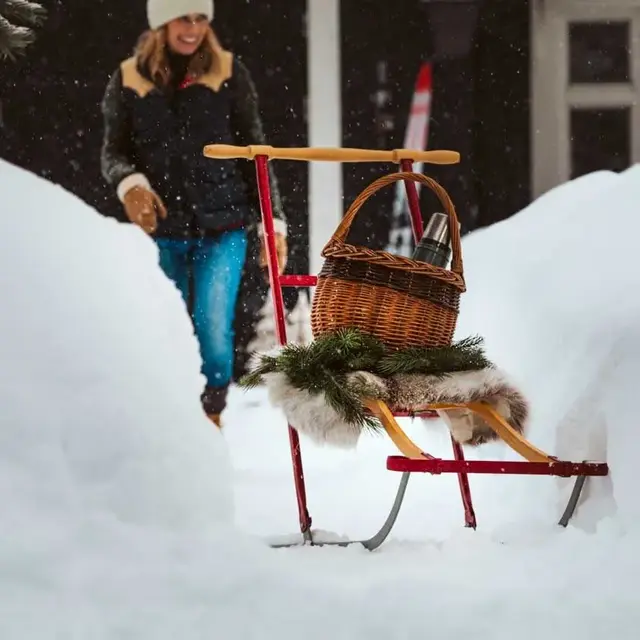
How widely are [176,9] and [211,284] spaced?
0.98 m

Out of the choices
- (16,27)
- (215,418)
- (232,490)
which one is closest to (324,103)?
(16,27)

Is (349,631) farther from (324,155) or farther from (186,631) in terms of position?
(324,155)

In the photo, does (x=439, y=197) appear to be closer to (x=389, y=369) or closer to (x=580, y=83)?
(x=389, y=369)

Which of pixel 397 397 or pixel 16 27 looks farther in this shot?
pixel 16 27

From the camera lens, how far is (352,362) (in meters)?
2.09

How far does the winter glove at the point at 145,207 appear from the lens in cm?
391

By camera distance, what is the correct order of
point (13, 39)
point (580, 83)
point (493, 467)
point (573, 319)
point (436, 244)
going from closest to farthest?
1. point (493, 467)
2. point (436, 244)
3. point (573, 319)
4. point (13, 39)
5. point (580, 83)

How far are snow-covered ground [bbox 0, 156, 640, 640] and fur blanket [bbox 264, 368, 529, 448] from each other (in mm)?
198

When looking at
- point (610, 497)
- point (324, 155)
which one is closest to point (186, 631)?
point (610, 497)

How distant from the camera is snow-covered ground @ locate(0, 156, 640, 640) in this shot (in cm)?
170

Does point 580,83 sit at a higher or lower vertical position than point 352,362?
higher

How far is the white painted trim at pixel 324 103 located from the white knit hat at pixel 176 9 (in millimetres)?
581

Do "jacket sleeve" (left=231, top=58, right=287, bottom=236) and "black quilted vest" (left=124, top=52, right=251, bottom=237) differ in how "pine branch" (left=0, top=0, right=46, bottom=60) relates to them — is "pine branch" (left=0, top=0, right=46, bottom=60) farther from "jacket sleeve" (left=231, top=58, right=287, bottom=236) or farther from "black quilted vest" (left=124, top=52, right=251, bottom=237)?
"jacket sleeve" (left=231, top=58, right=287, bottom=236)

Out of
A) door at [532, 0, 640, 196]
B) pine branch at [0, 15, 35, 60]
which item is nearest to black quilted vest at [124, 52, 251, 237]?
pine branch at [0, 15, 35, 60]
